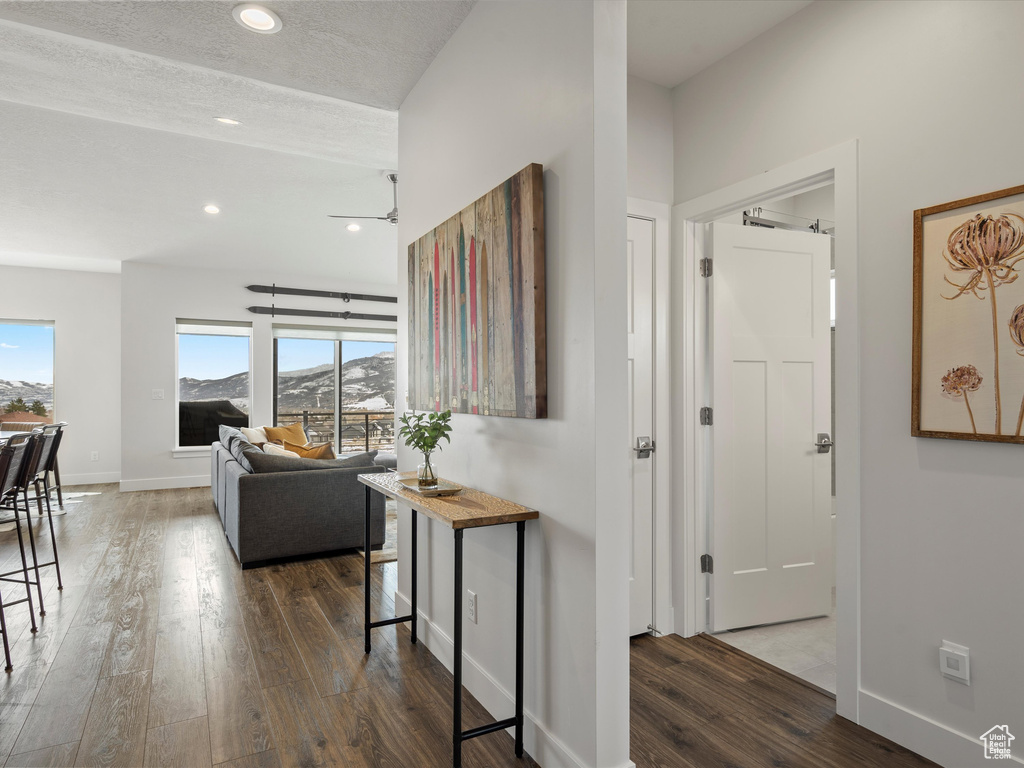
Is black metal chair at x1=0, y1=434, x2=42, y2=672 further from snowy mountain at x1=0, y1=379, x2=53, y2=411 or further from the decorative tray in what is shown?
snowy mountain at x1=0, y1=379, x2=53, y2=411

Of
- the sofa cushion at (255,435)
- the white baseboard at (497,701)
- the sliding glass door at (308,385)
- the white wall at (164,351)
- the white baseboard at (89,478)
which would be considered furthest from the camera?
the sliding glass door at (308,385)

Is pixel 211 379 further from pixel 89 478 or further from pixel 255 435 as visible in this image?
pixel 89 478

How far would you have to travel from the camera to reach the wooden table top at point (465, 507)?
5.88ft

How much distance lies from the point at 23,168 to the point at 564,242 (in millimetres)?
4485

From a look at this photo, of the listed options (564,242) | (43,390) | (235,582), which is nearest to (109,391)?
(43,390)

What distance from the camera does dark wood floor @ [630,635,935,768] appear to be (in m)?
1.89

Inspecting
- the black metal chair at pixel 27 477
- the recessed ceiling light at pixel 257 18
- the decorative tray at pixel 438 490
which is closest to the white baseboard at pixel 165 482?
the black metal chair at pixel 27 477

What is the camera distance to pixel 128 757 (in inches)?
75.2

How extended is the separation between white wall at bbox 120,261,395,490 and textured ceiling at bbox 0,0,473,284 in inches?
25.7

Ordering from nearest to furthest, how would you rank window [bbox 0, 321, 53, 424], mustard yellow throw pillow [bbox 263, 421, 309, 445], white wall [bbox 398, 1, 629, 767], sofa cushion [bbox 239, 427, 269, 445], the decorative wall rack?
white wall [bbox 398, 1, 629, 767] < sofa cushion [bbox 239, 427, 269, 445] < mustard yellow throw pillow [bbox 263, 421, 309, 445] < window [bbox 0, 321, 53, 424] < the decorative wall rack

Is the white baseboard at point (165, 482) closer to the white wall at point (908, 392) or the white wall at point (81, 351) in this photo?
the white wall at point (81, 351)

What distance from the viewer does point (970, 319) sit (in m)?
1.78

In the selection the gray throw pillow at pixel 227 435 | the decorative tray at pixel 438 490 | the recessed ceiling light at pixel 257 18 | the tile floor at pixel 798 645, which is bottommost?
the tile floor at pixel 798 645

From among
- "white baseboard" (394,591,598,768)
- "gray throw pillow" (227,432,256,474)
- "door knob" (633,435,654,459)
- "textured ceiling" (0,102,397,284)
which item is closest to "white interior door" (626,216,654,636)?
"door knob" (633,435,654,459)
